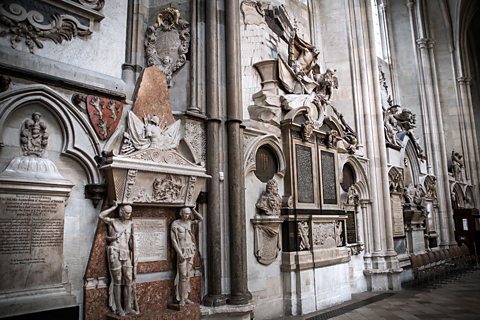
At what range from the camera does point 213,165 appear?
5.45 m

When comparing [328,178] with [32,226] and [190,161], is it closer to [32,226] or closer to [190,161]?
[190,161]

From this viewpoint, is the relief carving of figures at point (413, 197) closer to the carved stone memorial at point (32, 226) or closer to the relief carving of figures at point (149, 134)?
the relief carving of figures at point (149, 134)

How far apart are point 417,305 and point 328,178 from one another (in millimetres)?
2791

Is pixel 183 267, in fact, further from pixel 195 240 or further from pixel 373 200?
pixel 373 200

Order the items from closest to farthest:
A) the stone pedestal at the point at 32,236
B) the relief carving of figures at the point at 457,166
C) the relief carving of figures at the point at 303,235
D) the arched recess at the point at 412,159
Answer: the stone pedestal at the point at 32,236 → the relief carving of figures at the point at 303,235 → the arched recess at the point at 412,159 → the relief carving of figures at the point at 457,166

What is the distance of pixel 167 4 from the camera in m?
6.09

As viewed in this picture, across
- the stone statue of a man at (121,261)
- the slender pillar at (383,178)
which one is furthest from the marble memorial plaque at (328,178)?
the stone statue of a man at (121,261)

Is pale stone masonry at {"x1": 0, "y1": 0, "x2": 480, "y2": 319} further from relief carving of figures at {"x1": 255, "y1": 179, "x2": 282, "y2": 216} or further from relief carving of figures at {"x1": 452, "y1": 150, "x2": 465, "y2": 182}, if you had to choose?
relief carving of figures at {"x1": 452, "y1": 150, "x2": 465, "y2": 182}

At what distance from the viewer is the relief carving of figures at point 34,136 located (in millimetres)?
3875

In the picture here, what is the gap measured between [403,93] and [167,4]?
11.0m

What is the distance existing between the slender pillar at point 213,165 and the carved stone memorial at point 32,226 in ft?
6.10

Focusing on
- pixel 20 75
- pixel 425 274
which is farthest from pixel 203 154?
pixel 425 274

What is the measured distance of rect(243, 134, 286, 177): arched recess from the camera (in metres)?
6.16

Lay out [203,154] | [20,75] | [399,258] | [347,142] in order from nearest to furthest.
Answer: [20,75], [203,154], [347,142], [399,258]
